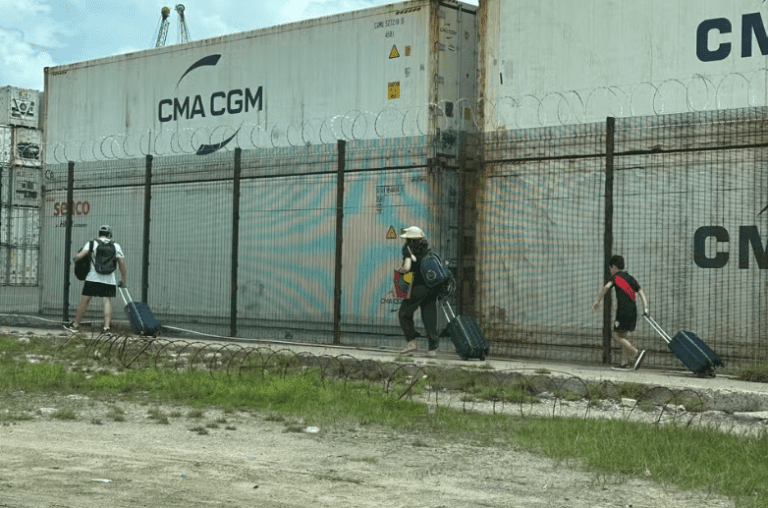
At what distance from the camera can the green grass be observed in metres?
6.61

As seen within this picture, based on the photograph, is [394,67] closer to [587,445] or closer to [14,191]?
[587,445]

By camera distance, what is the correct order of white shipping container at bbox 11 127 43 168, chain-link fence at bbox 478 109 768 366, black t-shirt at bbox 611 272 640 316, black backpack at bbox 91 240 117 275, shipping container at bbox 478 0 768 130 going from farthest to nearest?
1. white shipping container at bbox 11 127 43 168
2. black backpack at bbox 91 240 117 275
3. shipping container at bbox 478 0 768 130
4. black t-shirt at bbox 611 272 640 316
5. chain-link fence at bbox 478 109 768 366

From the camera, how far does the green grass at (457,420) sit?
6.61 metres

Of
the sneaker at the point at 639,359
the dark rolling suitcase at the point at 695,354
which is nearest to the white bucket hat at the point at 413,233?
the sneaker at the point at 639,359

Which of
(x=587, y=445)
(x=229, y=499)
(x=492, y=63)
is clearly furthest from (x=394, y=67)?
(x=229, y=499)

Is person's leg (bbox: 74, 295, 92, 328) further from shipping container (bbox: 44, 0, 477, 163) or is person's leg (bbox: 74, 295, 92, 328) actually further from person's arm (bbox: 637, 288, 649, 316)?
person's arm (bbox: 637, 288, 649, 316)

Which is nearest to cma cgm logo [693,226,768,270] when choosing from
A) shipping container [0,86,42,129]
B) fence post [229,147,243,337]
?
fence post [229,147,243,337]

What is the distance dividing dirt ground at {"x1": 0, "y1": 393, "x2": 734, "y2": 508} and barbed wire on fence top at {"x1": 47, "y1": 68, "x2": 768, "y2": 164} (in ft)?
22.8

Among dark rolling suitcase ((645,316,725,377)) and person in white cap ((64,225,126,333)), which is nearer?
dark rolling suitcase ((645,316,725,377))

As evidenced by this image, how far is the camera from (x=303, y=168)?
16359 mm

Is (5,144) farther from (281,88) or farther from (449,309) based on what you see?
(449,309)

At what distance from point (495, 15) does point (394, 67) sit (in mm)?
1574

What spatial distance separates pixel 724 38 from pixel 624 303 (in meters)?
3.22

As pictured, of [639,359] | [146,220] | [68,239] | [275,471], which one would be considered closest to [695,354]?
[639,359]
